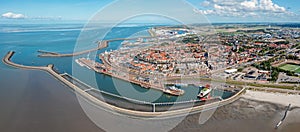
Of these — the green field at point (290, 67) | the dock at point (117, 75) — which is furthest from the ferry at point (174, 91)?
the green field at point (290, 67)

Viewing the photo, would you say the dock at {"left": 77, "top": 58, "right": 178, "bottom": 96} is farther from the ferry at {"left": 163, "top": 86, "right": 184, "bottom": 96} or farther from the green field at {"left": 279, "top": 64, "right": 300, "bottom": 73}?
the green field at {"left": 279, "top": 64, "right": 300, "bottom": 73}

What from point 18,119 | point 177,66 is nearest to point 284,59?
point 177,66

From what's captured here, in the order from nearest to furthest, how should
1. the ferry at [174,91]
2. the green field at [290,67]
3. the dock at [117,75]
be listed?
1. the ferry at [174,91]
2. the dock at [117,75]
3. the green field at [290,67]

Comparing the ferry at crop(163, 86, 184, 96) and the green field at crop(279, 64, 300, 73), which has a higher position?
the ferry at crop(163, 86, 184, 96)

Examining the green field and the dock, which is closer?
the dock

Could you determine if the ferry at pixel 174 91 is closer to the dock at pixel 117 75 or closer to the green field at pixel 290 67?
the dock at pixel 117 75

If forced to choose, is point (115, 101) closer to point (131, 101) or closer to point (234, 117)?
point (131, 101)

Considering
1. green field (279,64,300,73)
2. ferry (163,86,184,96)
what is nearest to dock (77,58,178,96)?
ferry (163,86,184,96)

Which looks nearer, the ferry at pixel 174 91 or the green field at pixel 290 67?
the ferry at pixel 174 91

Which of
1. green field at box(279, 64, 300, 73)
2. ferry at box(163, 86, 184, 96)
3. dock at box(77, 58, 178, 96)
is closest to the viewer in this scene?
ferry at box(163, 86, 184, 96)

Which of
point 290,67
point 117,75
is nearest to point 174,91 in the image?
point 117,75

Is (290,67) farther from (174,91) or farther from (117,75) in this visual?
(117,75)
